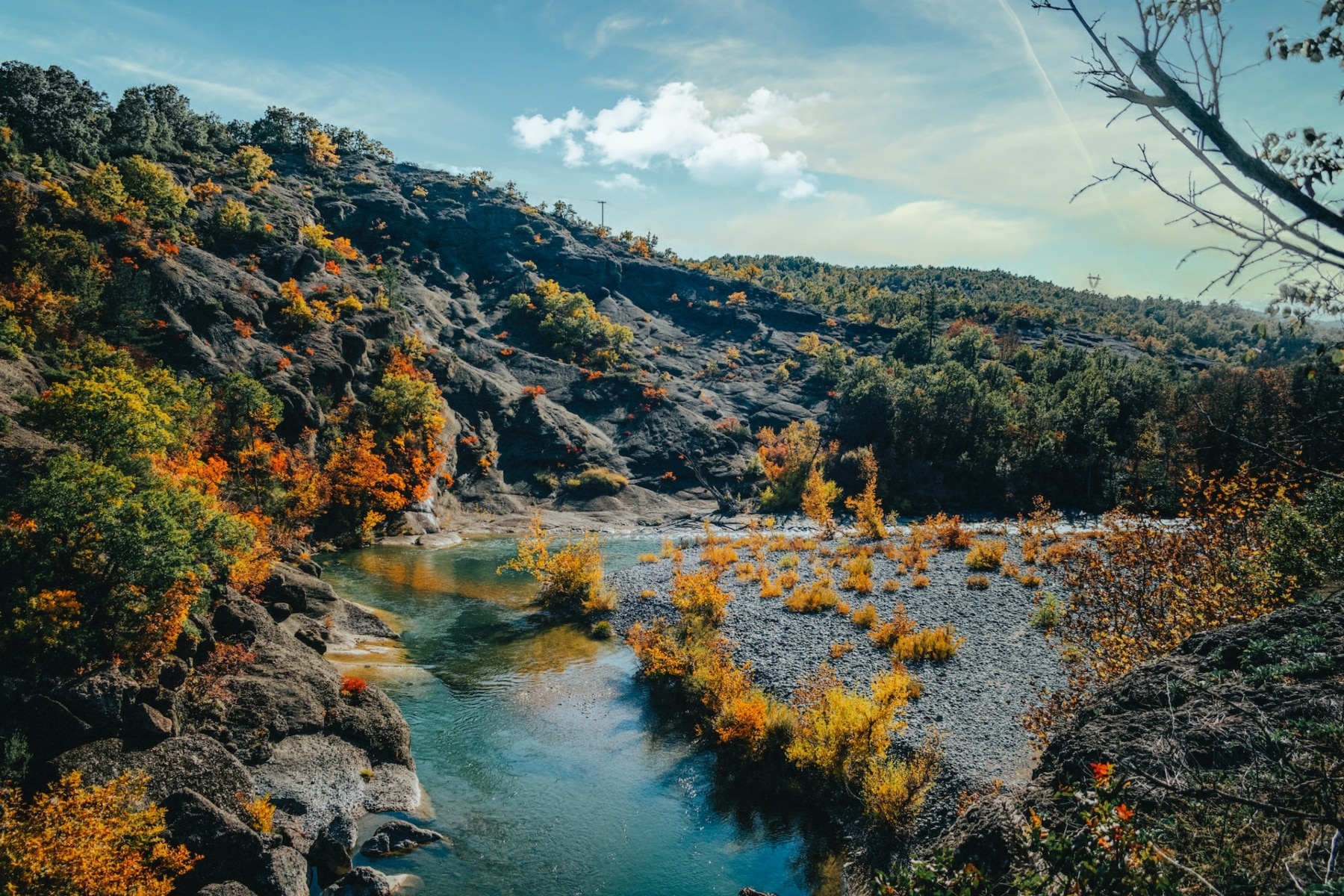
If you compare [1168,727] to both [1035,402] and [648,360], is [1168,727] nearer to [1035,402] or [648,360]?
[1035,402]

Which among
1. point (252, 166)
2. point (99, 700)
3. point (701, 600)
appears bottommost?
point (99, 700)

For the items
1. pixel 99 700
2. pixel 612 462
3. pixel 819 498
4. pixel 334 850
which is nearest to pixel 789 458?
pixel 819 498

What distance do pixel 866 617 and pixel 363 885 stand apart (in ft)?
69.3

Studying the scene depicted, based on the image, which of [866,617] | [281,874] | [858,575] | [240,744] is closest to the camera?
[281,874]

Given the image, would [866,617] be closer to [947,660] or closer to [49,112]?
[947,660]

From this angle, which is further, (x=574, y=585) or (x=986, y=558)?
(x=574, y=585)

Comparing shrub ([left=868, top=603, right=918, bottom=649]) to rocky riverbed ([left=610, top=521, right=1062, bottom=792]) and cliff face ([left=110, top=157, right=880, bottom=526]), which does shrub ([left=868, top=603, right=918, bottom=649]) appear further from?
cliff face ([left=110, top=157, right=880, bottom=526])

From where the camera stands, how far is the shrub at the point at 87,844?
11625 millimetres

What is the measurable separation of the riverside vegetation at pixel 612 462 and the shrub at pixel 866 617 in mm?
2075

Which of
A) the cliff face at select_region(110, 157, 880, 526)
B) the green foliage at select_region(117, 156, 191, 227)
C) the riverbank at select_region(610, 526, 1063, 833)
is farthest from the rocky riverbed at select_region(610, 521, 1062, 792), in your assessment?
the green foliage at select_region(117, 156, 191, 227)

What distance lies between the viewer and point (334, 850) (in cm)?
1563

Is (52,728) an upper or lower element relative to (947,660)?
lower

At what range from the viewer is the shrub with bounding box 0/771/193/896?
458 inches

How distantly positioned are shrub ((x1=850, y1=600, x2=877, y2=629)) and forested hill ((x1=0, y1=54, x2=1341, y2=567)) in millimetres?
14671
